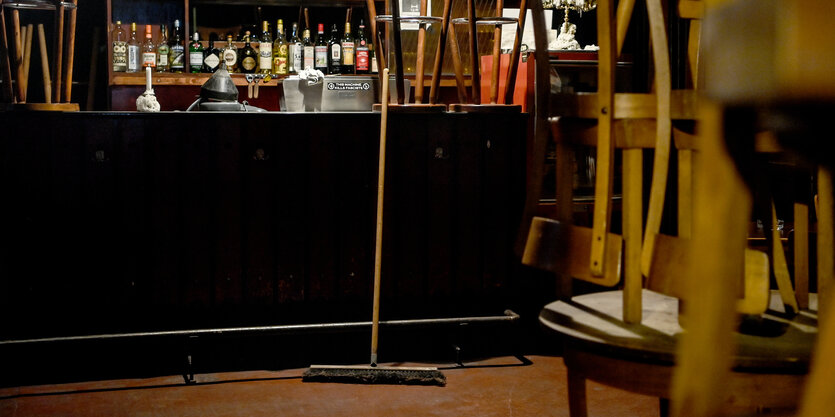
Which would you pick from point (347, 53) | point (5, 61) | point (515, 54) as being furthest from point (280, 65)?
point (5, 61)

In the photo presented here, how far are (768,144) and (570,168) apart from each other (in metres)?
0.34

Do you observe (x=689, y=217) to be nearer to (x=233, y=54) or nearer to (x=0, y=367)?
(x=0, y=367)

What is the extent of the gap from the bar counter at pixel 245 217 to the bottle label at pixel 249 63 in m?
2.19

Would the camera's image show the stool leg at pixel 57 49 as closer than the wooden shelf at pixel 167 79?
Yes

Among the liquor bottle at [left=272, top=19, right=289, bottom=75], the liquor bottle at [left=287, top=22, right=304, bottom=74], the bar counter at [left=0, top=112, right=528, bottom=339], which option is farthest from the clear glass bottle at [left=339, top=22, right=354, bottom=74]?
the bar counter at [left=0, top=112, right=528, bottom=339]

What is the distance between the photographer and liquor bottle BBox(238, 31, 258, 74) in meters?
5.34

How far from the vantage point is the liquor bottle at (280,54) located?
5.29 m

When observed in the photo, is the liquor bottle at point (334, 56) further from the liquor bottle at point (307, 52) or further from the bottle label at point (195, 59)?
the bottle label at point (195, 59)

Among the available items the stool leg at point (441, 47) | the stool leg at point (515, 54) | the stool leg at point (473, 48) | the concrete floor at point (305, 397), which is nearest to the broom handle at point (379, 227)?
the concrete floor at point (305, 397)

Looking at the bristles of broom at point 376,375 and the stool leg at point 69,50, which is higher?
the stool leg at point 69,50

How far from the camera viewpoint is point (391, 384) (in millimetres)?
3027

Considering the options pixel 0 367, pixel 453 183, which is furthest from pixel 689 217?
pixel 0 367

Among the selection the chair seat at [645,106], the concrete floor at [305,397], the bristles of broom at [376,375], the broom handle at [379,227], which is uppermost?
the chair seat at [645,106]

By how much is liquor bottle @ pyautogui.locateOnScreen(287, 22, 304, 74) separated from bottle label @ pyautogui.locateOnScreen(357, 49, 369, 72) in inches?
14.8
